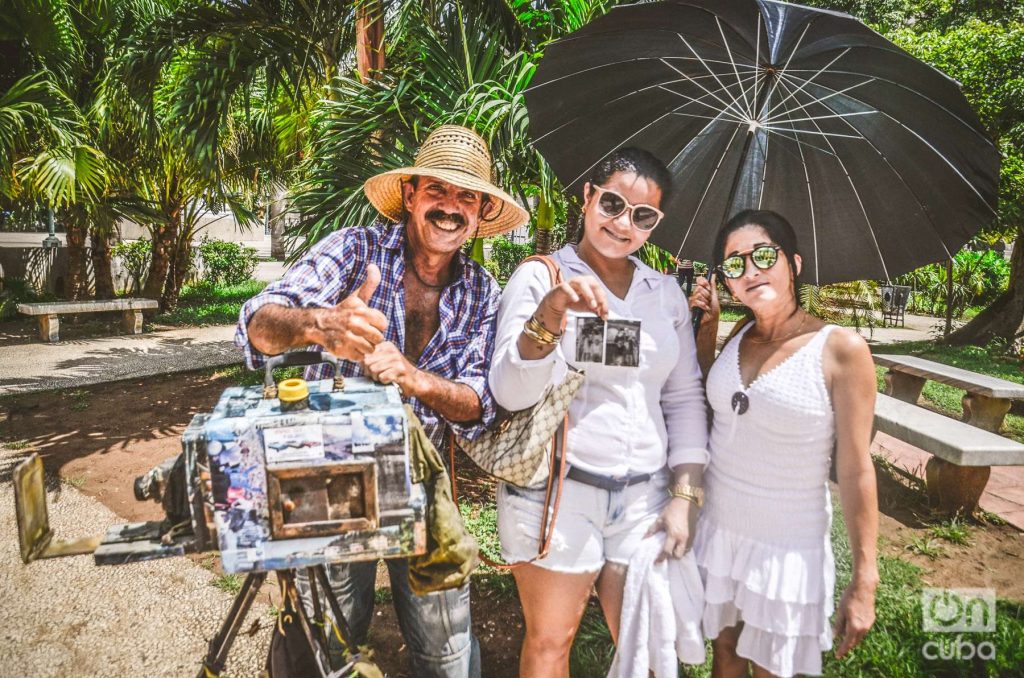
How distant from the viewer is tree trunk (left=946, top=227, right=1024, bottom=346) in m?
10.4

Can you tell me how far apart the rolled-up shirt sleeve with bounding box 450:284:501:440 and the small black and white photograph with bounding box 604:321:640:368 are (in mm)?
367

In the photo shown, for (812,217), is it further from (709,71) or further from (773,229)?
(709,71)

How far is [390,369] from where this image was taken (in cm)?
144

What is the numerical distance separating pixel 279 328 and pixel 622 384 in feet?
3.20

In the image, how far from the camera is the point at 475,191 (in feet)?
6.22

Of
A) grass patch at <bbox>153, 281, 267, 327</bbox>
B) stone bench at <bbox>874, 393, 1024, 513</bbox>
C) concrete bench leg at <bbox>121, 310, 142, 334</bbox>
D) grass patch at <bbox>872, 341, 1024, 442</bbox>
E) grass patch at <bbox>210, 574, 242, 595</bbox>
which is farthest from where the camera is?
grass patch at <bbox>153, 281, 267, 327</bbox>

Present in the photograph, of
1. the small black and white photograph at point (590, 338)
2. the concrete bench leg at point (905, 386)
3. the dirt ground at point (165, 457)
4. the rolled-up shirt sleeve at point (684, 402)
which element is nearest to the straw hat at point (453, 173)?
the small black and white photograph at point (590, 338)

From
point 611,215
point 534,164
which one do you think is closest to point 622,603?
point 611,215

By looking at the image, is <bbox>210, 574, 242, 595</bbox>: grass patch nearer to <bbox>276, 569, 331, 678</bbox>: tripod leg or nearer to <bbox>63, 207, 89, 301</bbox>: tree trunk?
<bbox>276, 569, 331, 678</bbox>: tripod leg

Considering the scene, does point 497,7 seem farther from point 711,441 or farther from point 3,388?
point 3,388

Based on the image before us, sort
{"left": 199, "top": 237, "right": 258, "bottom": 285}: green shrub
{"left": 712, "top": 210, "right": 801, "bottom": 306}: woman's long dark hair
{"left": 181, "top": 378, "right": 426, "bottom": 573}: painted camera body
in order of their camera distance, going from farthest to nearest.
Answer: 1. {"left": 199, "top": 237, "right": 258, "bottom": 285}: green shrub
2. {"left": 712, "top": 210, "right": 801, "bottom": 306}: woman's long dark hair
3. {"left": 181, "top": 378, "right": 426, "bottom": 573}: painted camera body

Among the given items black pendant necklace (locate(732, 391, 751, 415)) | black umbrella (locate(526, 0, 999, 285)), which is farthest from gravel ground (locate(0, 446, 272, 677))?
black umbrella (locate(526, 0, 999, 285))

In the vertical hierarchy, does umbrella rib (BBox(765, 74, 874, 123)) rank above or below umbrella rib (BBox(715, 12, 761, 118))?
below

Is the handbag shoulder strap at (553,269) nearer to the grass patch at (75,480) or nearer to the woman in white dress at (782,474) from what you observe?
the woman in white dress at (782,474)
